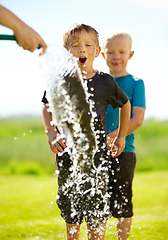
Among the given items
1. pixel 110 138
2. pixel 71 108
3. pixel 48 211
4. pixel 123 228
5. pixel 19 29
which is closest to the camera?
pixel 19 29

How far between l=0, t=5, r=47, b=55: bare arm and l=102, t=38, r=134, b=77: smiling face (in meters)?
0.86

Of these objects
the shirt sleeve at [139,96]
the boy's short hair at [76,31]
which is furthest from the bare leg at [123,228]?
the boy's short hair at [76,31]

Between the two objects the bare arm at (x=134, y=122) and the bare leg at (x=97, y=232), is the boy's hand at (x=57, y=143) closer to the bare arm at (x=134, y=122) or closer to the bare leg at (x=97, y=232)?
the bare arm at (x=134, y=122)

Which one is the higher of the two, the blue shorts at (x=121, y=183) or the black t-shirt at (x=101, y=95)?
the black t-shirt at (x=101, y=95)

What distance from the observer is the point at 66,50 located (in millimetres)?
1731

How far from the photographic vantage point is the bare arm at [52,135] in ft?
5.93

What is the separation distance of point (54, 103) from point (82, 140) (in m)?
0.24

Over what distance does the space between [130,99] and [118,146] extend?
346 millimetres

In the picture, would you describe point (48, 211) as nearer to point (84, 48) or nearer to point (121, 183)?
point (121, 183)

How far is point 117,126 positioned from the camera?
210cm

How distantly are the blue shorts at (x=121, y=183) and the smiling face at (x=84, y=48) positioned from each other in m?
0.56

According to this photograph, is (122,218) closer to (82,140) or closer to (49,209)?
(82,140)

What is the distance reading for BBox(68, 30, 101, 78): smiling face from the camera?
1778mm

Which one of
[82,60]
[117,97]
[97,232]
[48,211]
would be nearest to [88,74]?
[82,60]
